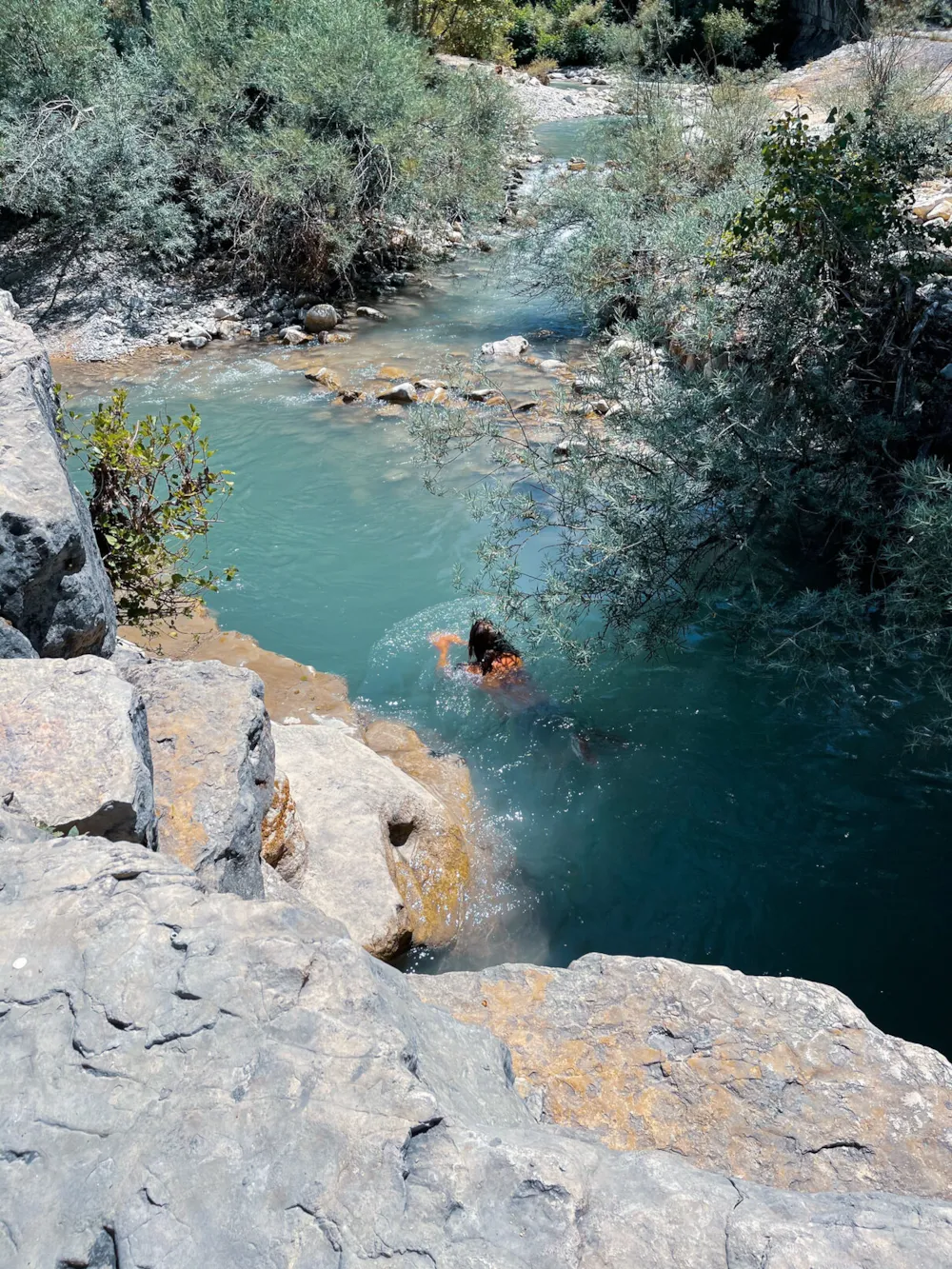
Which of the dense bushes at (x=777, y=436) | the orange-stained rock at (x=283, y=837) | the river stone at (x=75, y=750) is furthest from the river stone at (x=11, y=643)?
the dense bushes at (x=777, y=436)

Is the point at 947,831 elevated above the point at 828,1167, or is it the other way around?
the point at 828,1167

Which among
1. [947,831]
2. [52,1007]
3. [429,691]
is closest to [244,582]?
[429,691]

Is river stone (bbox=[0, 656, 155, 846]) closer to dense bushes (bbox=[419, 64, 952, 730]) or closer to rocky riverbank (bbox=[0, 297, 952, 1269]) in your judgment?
rocky riverbank (bbox=[0, 297, 952, 1269])

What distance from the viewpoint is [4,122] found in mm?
13992

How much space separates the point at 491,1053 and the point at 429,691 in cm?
449

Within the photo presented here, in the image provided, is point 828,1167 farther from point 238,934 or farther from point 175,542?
point 175,542

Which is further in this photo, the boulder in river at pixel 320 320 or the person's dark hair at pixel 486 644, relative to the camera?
the boulder in river at pixel 320 320

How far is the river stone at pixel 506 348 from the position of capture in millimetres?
12500

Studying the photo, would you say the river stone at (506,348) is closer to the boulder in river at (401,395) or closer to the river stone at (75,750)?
the boulder in river at (401,395)

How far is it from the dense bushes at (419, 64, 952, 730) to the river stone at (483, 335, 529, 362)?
583 cm

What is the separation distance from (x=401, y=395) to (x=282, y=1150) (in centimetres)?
1023

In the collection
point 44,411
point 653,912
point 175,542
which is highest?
point 44,411

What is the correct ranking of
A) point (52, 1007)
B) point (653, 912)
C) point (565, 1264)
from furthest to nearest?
point (653, 912), point (52, 1007), point (565, 1264)

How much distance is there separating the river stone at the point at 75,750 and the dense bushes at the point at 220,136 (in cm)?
1212
